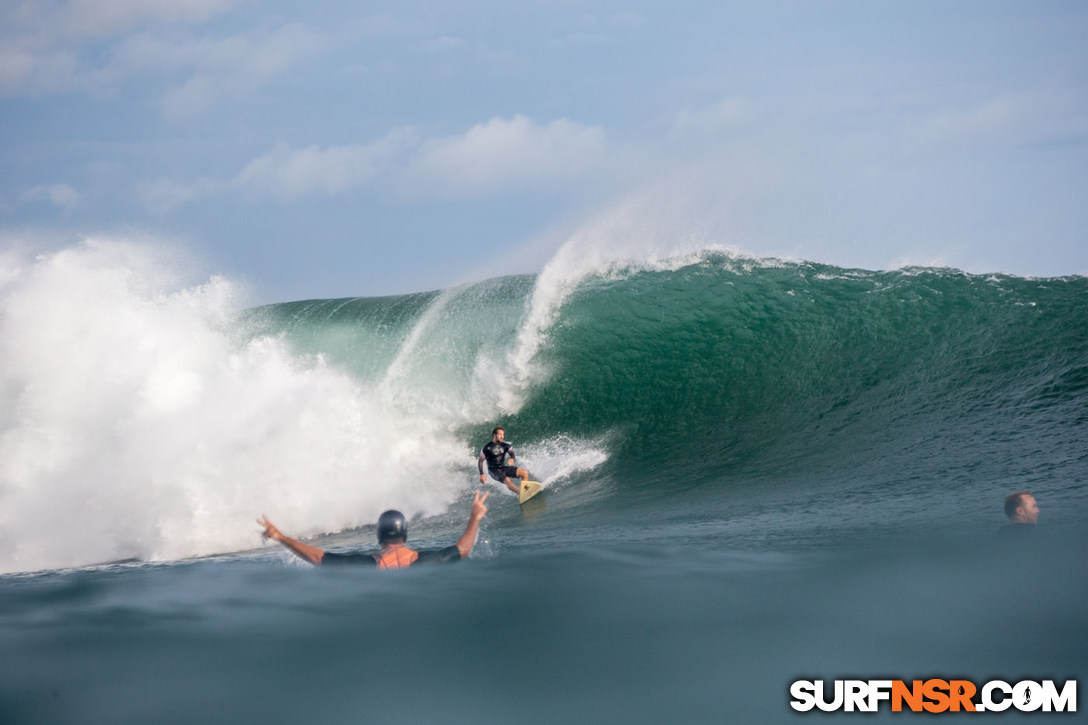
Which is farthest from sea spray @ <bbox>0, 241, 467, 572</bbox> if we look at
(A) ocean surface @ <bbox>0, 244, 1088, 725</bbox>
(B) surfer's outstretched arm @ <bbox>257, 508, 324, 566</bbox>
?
(B) surfer's outstretched arm @ <bbox>257, 508, 324, 566</bbox>

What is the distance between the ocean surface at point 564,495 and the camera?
3.53 meters

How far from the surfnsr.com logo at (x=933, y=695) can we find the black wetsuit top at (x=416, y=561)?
8.18 feet

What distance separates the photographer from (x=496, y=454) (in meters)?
10.4

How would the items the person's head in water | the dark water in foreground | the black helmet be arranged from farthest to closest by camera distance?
the person's head in water < the black helmet < the dark water in foreground

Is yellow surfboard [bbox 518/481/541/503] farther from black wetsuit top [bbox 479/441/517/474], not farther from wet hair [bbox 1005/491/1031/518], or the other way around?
wet hair [bbox 1005/491/1031/518]

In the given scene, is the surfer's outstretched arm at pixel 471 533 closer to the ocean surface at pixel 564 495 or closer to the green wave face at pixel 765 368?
the ocean surface at pixel 564 495

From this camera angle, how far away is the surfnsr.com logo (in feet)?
10.5

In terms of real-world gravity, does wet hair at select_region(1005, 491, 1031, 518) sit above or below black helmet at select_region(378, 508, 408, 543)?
below

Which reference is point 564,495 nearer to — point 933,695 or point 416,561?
point 416,561

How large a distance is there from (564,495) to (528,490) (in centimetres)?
48

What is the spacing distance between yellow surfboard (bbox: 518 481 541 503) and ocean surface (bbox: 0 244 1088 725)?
0.69ft

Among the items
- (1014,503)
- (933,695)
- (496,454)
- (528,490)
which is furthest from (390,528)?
(496,454)

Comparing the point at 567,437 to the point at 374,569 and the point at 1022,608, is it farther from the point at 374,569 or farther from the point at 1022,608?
the point at 1022,608

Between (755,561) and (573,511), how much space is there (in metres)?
3.89
